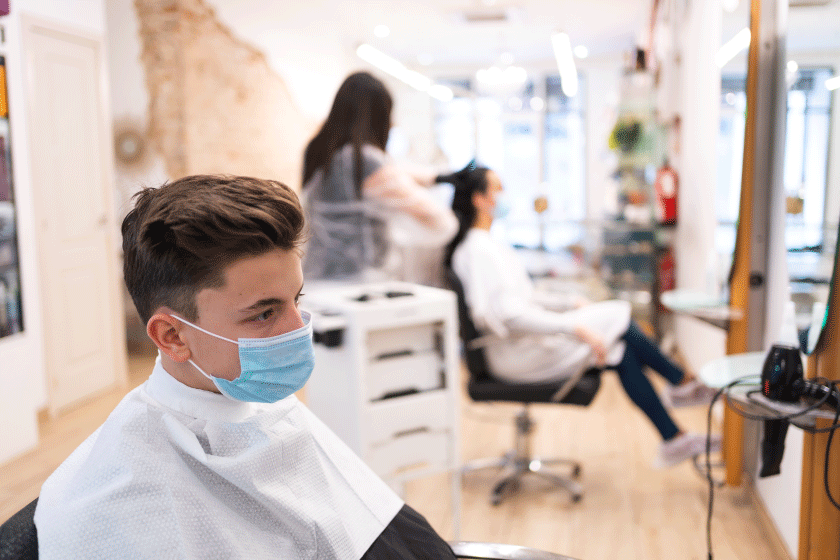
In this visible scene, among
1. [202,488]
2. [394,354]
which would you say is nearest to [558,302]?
[394,354]

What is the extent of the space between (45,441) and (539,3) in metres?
4.93

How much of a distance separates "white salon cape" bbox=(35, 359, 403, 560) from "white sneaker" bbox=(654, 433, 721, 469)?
1.70m

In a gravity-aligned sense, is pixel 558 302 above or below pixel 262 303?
below

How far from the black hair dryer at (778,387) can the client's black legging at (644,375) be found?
1.05 m

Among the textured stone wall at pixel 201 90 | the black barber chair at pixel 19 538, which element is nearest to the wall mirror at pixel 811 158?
the black barber chair at pixel 19 538

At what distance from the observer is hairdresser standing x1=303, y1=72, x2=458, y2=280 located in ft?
8.11

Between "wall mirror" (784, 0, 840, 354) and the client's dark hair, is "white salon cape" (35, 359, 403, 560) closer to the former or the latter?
"wall mirror" (784, 0, 840, 354)

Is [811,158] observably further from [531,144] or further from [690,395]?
[531,144]

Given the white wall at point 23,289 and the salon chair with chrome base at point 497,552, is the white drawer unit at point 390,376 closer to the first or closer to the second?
the salon chair with chrome base at point 497,552

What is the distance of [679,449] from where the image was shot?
2.54 m

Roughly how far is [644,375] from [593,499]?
1.65ft

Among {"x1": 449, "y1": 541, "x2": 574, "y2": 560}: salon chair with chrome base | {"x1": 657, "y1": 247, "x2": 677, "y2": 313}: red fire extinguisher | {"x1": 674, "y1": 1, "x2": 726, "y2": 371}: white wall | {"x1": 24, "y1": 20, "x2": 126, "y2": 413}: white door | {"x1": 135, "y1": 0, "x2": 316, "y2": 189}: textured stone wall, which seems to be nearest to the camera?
{"x1": 449, "y1": 541, "x2": 574, "y2": 560}: salon chair with chrome base

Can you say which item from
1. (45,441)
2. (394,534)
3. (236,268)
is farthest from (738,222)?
(45,441)

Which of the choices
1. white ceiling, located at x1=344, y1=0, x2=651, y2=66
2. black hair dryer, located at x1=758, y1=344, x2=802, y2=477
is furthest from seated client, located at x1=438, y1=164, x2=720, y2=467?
white ceiling, located at x1=344, y1=0, x2=651, y2=66
